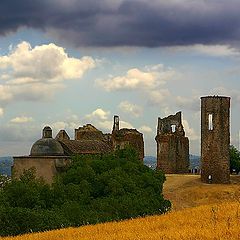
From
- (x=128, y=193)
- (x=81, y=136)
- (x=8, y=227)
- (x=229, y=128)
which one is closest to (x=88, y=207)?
(x=128, y=193)

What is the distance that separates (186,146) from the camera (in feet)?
235

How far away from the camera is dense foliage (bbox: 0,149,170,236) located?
28.7m

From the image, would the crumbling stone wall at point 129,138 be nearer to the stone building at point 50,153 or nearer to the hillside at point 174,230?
the stone building at point 50,153

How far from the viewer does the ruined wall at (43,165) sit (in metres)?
44.3

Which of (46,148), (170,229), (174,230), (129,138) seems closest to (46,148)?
(46,148)

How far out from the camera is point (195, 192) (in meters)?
55.8

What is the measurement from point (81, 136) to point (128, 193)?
3365 centimetres

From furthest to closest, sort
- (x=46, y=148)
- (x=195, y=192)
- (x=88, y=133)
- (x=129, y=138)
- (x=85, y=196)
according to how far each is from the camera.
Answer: (x=129, y=138) < (x=88, y=133) < (x=195, y=192) < (x=46, y=148) < (x=85, y=196)

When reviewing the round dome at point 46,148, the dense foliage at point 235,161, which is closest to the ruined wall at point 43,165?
the round dome at point 46,148

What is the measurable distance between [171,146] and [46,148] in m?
25.9

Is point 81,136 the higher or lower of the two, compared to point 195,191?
higher

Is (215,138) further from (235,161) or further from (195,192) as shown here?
(235,161)

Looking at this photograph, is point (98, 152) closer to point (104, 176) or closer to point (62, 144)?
point (62, 144)

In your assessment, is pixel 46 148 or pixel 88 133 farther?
pixel 88 133
